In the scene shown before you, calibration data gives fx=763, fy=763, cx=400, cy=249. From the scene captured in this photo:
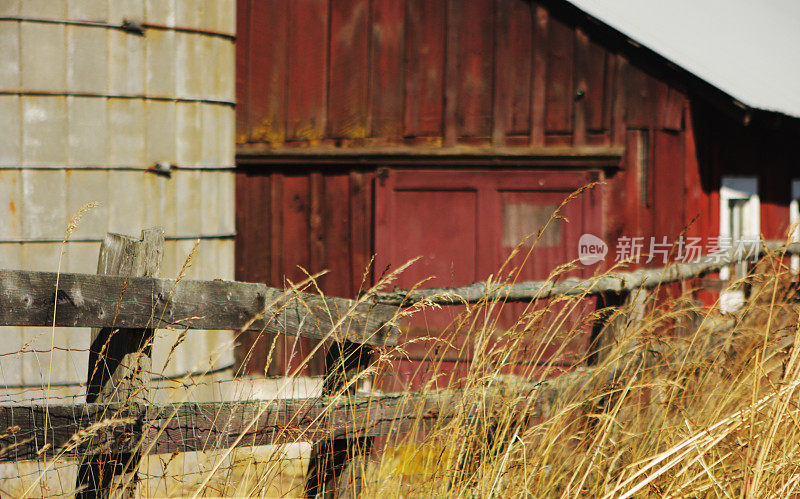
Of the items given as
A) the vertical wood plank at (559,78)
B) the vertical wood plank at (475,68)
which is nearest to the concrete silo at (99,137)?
the vertical wood plank at (475,68)

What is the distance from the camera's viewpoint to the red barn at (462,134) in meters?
7.07

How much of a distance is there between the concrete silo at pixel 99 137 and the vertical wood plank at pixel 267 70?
2269 millimetres

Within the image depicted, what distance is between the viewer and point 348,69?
25.3 feet

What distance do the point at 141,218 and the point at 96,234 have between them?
313mm

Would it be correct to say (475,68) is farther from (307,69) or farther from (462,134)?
(307,69)

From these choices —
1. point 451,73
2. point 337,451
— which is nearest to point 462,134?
point 451,73

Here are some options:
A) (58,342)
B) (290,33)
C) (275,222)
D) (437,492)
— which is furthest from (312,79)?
(437,492)

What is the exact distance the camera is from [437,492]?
2.47 metres

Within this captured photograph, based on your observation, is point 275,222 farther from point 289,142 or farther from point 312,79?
point 312,79

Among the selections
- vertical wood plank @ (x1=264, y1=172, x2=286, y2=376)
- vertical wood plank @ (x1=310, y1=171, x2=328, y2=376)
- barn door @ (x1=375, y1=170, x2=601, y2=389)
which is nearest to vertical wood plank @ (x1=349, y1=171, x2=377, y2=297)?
barn door @ (x1=375, y1=170, x2=601, y2=389)

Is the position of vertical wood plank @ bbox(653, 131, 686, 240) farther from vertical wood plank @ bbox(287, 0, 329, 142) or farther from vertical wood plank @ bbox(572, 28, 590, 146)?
vertical wood plank @ bbox(287, 0, 329, 142)

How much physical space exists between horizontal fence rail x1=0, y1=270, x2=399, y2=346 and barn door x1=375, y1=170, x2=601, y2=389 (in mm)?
4224

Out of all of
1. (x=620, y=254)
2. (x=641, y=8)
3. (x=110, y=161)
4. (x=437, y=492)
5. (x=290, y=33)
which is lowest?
(x=437, y=492)

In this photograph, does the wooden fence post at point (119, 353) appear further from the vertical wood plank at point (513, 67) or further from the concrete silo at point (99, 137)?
the vertical wood plank at point (513, 67)
